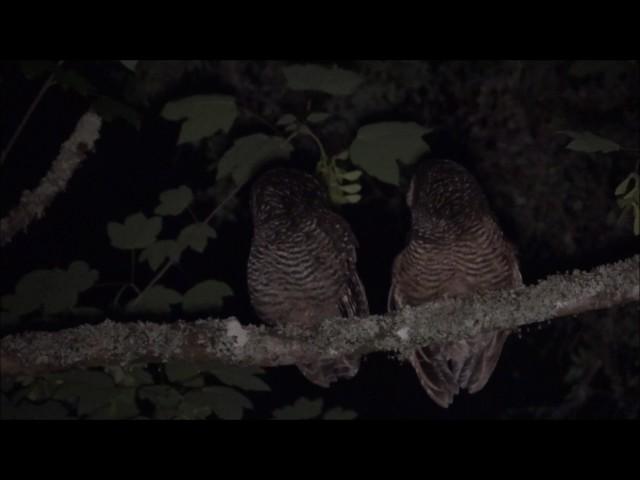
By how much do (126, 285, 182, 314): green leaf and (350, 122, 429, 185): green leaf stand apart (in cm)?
55

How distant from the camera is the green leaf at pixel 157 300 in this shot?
5.44ft

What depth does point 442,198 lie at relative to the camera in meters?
1.96

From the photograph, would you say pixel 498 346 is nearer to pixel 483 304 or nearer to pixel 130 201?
pixel 483 304

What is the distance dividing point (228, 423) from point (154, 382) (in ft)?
0.61

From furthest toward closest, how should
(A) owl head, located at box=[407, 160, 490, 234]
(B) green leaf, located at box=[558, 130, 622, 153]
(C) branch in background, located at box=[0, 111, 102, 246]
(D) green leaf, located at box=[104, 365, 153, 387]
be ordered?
(A) owl head, located at box=[407, 160, 490, 234], (C) branch in background, located at box=[0, 111, 102, 246], (D) green leaf, located at box=[104, 365, 153, 387], (B) green leaf, located at box=[558, 130, 622, 153]

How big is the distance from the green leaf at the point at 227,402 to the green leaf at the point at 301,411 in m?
0.28

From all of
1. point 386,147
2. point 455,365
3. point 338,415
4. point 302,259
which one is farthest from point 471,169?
point 386,147

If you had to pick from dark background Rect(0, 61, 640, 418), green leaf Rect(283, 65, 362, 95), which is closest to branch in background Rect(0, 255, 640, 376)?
green leaf Rect(283, 65, 362, 95)

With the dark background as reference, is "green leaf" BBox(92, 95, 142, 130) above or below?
above

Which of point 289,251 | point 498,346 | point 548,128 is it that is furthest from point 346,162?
point 548,128

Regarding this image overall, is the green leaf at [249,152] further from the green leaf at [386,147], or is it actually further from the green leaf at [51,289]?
the green leaf at [51,289]

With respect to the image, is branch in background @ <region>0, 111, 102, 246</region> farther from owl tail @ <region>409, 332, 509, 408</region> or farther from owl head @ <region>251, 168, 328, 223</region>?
owl tail @ <region>409, 332, 509, 408</region>

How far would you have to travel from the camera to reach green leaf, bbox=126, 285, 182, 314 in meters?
1.66

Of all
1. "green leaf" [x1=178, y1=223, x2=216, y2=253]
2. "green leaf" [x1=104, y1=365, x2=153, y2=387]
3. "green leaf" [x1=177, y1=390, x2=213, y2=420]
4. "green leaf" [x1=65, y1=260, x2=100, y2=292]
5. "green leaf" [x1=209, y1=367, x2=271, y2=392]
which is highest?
"green leaf" [x1=178, y1=223, x2=216, y2=253]
